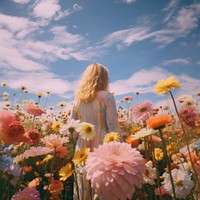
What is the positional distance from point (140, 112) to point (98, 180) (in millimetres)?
1312

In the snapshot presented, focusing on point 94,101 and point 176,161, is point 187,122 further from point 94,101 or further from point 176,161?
point 94,101

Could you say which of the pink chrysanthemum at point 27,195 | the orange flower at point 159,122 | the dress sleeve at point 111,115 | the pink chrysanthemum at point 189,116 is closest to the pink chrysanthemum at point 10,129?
the pink chrysanthemum at point 27,195

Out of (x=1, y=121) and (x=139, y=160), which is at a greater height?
(x=1, y=121)

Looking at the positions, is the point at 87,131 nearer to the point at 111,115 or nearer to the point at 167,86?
the point at 167,86

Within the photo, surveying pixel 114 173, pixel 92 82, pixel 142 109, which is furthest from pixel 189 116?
pixel 92 82

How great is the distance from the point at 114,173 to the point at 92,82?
2.23 metres

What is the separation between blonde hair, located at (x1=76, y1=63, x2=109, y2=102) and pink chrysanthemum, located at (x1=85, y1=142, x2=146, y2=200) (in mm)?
2025

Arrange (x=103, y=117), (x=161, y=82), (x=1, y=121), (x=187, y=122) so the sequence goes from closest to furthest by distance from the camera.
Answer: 1. (x=1, y=121)
2. (x=161, y=82)
3. (x=187, y=122)
4. (x=103, y=117)

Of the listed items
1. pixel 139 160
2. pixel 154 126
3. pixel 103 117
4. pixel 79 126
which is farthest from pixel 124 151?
pixel 103 117

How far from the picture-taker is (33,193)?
142 centimetres

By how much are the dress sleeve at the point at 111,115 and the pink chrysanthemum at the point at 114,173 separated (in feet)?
6.10

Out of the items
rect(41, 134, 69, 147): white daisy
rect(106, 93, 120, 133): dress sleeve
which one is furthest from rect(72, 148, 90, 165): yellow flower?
rect(106, 93, 120, 133): dress sleeve

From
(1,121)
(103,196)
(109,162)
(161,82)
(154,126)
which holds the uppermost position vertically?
(161,82)

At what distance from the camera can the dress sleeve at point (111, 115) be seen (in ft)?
9.84
